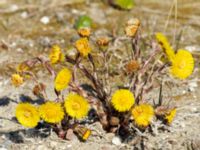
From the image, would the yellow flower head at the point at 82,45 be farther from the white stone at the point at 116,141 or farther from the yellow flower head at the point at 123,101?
the white stone at the point at 116,141

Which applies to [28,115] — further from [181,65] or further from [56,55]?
[181,65]

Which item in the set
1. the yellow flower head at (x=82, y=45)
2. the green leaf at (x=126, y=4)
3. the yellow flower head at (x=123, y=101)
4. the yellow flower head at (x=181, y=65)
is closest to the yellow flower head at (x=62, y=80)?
the yellow flower head at (x=82, y=45)

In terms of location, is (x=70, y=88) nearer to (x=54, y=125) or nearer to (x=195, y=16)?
(x=54, y=125)

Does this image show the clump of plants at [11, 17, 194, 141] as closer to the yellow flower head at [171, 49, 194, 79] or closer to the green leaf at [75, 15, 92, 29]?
the yellow flower head at [171, 49, 194, 79]

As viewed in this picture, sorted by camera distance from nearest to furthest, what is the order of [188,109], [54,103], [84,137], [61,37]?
[54,103], [84,137], [188,109], [61,37]

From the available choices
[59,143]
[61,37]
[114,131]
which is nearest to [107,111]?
[114,131]
